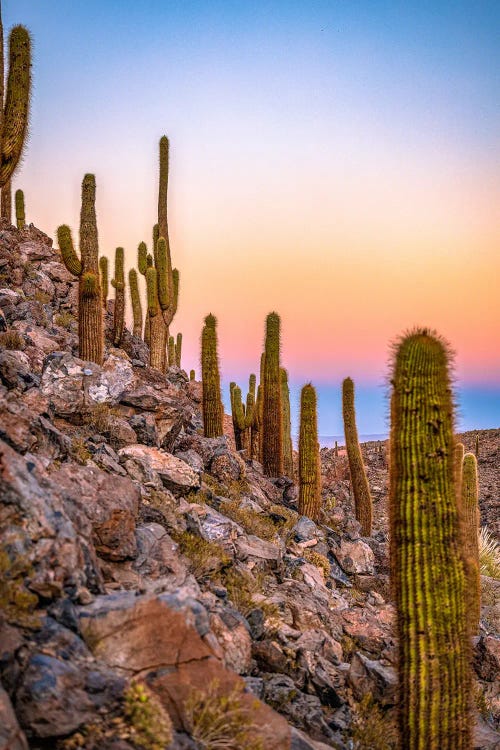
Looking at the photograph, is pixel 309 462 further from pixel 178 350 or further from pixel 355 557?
pixel 178 350

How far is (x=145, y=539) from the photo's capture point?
18.3ft

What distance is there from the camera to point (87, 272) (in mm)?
12617

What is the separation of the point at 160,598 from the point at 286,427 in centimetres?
1572

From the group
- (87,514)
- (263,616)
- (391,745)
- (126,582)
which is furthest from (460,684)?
(87,514)

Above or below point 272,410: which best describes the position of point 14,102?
above

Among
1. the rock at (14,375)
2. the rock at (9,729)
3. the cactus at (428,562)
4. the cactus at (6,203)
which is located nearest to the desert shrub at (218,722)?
the rock at (9,729)

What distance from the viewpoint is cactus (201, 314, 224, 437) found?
1266cm

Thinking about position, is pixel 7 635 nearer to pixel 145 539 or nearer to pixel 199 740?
pixel 199 740

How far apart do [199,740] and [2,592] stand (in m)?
1.51

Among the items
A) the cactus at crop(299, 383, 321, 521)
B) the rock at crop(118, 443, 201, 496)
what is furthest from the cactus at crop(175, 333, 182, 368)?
the rock at crop(118, 443, 201, 496)

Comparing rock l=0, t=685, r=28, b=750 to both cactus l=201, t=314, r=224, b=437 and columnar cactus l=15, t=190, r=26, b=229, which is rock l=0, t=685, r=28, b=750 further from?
columnar cactus l=15, t=190, r=26, b=229

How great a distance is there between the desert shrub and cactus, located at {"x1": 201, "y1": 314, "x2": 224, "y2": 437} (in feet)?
30.1

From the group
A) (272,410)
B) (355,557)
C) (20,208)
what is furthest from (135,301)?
(355,557)

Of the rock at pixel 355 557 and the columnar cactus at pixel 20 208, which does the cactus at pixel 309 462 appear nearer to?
the rock at pixel 355 557
